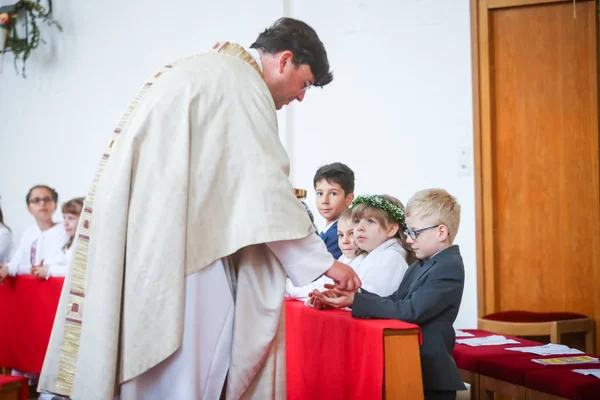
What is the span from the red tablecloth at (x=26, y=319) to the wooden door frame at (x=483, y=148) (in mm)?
3175

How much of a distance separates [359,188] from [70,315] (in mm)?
3985

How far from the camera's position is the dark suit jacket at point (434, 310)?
9.21ft

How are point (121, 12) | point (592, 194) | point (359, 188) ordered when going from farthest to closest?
point (121, 12), point (359, 188), point (592, 194)

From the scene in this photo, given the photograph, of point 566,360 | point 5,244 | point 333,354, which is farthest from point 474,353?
Result: point 5,244

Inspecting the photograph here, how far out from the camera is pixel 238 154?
2.36m

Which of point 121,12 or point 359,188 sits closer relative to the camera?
point 359,188

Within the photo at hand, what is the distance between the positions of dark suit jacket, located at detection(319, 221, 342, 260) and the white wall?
1.55 m

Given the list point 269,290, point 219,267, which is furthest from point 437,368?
point 219,267

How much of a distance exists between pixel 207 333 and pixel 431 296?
0.97 metres

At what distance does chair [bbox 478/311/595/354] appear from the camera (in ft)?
15.0

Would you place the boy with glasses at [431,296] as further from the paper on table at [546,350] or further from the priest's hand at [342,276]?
the paper on table at [546,350]

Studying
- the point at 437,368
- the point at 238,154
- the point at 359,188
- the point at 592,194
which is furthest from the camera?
the point at 359,188

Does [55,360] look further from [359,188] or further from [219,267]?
[359,188]

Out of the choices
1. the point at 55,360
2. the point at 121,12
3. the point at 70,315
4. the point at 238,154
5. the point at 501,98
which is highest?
the point at 121,12
